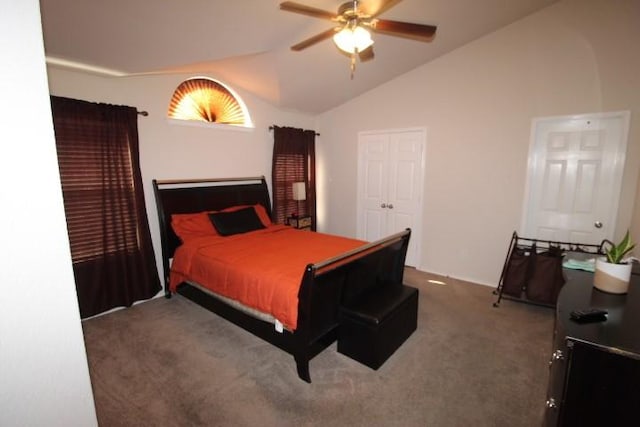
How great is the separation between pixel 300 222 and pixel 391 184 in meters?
1.60

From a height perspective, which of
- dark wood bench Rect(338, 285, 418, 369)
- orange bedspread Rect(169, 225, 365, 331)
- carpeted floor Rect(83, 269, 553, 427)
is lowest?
carpeted floor Rect(83, 269, 553, 427)

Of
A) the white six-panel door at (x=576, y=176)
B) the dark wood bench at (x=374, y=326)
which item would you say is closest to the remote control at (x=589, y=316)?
the dark wood bench at (x=374, y=326)

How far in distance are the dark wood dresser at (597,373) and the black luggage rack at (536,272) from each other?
1966 mm

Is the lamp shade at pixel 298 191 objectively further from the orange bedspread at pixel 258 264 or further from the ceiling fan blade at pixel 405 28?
the ceiling fan blade at pixel 405 28

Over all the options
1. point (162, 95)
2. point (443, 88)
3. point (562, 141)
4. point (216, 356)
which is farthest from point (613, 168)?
point (162, 95)

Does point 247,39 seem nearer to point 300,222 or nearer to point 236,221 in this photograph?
point 236,221

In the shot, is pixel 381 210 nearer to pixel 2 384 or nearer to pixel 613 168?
pixel 613 168

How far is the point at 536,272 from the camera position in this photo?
10.2 feet

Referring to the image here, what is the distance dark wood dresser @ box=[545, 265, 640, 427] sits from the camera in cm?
107

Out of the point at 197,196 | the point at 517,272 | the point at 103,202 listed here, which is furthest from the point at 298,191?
the point at 517,272

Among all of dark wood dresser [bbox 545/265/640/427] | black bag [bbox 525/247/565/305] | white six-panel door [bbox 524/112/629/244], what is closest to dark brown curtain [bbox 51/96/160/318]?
dark wood dresser [bbox 545/265/640/427]

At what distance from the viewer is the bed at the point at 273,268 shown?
213 cm

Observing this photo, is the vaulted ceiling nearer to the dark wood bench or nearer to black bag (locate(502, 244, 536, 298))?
the dark wood bench

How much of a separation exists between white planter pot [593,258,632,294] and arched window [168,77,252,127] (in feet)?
13.2
